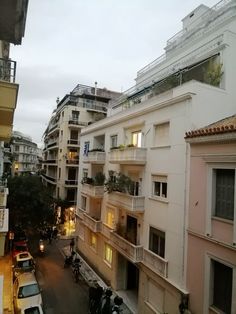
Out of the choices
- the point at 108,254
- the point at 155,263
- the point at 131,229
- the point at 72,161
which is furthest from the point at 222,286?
the point at 72,161

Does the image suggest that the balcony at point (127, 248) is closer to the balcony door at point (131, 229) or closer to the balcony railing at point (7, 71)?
the balcony door at point (131, 229)

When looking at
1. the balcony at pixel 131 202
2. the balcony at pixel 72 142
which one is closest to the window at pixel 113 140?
the balcony at pixel 131 202

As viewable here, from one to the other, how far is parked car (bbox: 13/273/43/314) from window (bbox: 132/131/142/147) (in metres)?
10.6

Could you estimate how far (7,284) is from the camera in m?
19.0

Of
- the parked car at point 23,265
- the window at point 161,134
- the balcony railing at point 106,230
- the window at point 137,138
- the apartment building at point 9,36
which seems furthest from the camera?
the balcony railing at point 106,230

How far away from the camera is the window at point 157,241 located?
14397 millimetres

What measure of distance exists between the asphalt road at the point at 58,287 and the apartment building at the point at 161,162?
7.85ft

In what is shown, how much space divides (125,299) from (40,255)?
11.2 m

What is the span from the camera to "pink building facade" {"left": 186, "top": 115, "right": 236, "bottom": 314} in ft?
34.1

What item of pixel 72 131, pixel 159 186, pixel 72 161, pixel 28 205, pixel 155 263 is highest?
pixel 72 131

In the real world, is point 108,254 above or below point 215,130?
below

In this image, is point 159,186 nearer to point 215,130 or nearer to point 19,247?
point 215,130

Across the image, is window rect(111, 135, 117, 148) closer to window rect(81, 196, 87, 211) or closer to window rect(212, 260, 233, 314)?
window rect(81, 196, 87, 211)

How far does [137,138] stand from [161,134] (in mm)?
3195
